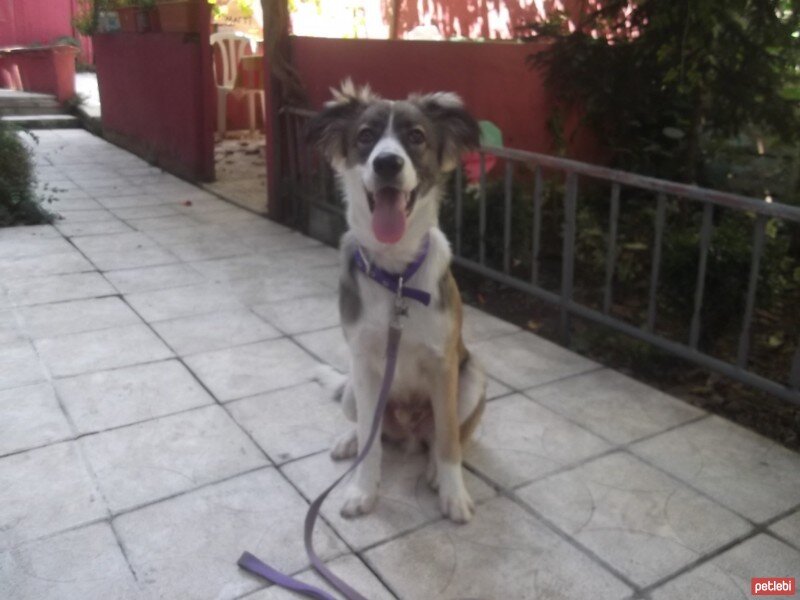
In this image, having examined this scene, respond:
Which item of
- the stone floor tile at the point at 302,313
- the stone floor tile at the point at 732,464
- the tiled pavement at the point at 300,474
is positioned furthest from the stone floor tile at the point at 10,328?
the stone floor tile at the point at 732,464

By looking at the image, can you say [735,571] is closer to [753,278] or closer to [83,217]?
[753,278]

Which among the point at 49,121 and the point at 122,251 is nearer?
the point at 122,251

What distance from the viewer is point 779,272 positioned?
438cm

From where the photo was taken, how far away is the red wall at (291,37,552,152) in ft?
17.8

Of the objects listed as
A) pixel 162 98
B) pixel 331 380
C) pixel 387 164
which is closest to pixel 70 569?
pixel 331 380

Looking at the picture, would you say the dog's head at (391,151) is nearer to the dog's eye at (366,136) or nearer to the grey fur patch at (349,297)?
the dog's eye at (366,136)

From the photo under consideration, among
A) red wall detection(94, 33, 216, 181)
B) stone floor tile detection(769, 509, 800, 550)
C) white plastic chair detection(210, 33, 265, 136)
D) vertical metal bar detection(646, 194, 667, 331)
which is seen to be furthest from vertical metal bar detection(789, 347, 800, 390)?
white plastic chair detection(210, 33, 265, 136)

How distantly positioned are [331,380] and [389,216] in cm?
114

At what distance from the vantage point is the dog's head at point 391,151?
237 cm

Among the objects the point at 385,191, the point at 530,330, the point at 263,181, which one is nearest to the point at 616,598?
the point at 385,191

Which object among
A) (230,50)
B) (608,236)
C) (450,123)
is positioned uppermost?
(230,50)

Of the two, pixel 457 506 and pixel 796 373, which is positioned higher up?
pixel 796 373

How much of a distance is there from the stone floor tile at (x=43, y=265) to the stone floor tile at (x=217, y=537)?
10.2ft

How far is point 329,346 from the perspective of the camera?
4.01m
